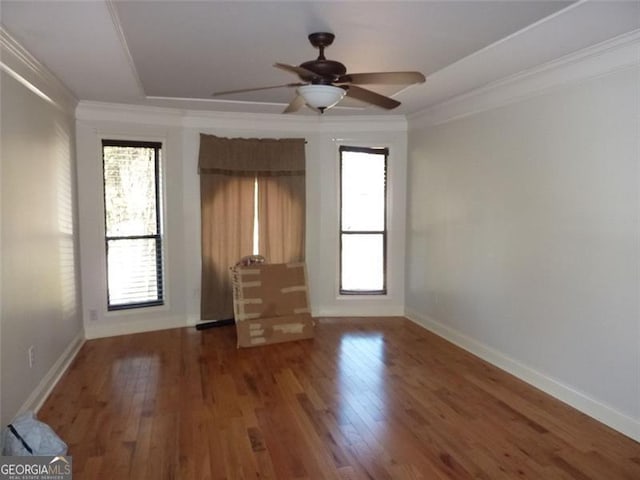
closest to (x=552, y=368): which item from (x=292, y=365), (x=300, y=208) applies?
(x=292, y=365)

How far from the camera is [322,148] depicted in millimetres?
5633

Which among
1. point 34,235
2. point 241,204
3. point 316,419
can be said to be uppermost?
point 241,204

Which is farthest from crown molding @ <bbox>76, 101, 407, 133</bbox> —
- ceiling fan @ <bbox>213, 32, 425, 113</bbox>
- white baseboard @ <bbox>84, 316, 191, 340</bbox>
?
ceiling fan @ <bbox>213, 32, 425, 113</bbox>

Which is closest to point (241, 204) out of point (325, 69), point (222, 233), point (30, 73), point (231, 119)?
point (222, 233)

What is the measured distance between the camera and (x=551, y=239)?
3535 millimetres

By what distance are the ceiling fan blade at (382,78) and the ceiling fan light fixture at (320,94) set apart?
9cm

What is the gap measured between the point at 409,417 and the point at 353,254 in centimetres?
284

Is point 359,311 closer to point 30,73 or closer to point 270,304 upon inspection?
point 270,304

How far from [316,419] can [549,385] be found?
1.76 metres

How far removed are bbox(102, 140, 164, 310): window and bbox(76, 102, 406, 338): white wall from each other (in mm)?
108

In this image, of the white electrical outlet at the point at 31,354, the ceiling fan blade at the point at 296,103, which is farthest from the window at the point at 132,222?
the ceiling fan blade at the point at 296,103

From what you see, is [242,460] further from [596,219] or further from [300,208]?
[300,208]

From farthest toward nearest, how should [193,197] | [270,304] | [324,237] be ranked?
[324,237]
[193,197]
[270,304]

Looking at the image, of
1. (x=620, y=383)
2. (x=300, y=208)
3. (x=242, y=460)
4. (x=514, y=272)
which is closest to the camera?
(x=242, y=460)
